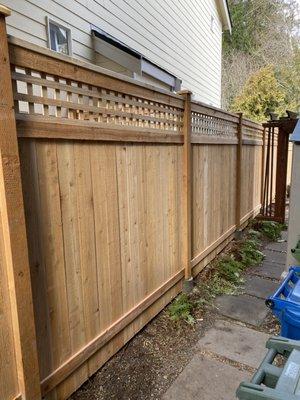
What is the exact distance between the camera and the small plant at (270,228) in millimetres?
6034

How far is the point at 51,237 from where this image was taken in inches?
73.5

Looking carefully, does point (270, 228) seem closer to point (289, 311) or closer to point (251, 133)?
point (251, 133)

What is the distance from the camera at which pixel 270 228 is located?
6316mm

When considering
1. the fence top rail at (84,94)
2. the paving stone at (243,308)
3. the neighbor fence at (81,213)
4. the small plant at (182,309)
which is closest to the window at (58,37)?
the fence top rail at (84,94)

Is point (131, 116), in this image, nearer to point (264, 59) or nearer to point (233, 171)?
point (233, 171)

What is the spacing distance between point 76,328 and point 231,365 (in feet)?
4.15

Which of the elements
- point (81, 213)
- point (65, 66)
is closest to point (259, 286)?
point (81, 213)

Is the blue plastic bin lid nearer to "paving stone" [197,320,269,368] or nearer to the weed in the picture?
"paving stone" [197,320,269,368]

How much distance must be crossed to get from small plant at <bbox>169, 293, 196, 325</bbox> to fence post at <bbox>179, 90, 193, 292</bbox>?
218 mm

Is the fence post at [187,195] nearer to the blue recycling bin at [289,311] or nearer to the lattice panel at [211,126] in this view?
the lattice panel at [211,126]

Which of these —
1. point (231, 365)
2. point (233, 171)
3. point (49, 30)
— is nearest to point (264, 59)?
point (233, 171)

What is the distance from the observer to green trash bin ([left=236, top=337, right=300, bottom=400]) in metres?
1.06

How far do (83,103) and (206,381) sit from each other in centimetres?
210

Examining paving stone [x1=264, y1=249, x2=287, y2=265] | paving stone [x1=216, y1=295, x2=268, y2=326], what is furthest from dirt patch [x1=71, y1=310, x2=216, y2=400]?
paving stone [x1=264, y1=249, x2=287, y2=265]
